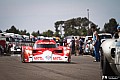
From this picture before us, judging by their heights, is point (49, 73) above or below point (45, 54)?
below

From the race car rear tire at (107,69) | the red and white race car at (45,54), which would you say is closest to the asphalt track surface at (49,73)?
the race car rear tire at (107,69)

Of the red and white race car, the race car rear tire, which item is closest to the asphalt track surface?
the race car rear tire

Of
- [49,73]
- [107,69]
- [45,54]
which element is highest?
[45,54]

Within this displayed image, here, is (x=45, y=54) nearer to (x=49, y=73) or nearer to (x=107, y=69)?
(x=49, y=73)

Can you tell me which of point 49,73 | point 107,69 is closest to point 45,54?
point 49,73

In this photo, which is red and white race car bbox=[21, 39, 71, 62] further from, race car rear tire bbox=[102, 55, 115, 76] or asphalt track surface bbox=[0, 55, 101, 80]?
race car rear tire bbox=[102, 55, 115, 76]

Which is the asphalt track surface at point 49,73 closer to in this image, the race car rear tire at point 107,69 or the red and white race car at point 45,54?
the race car rear tire at point 107,69

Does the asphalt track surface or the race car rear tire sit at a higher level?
the race car rear tire

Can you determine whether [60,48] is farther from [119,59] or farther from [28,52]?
[119,59]

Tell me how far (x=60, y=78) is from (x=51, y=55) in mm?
6856

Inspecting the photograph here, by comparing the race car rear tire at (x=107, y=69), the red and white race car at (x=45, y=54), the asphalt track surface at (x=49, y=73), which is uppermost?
the red and white race car at (x=45, y=54)

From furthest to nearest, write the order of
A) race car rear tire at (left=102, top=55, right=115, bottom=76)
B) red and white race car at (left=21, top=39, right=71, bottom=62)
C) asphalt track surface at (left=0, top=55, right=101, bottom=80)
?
red and white race car at (left=21, top=39, right=71, bottom=62), asphalt track surface at (left=0, top=55, right=101, bottom=80), race car rear tire at (left=102, top=55, right=115, bottom=76)

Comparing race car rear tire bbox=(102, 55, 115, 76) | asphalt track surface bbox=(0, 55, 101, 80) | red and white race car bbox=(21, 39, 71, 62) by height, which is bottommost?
asphalt track surface bbox=(0, 55, 101, 80)

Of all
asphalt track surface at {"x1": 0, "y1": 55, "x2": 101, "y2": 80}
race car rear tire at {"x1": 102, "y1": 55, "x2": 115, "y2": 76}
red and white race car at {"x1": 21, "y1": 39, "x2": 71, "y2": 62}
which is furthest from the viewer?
red and white race car at {"x1": 21, "y1": 39, "x2": 71, "y2": 62}
